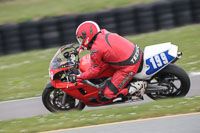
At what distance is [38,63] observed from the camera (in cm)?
1227

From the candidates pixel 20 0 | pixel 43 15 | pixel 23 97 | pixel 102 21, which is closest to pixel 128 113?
pixel 23 97

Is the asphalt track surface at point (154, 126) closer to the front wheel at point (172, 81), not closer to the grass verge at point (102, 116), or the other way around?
the grass verge at point (102, 116)

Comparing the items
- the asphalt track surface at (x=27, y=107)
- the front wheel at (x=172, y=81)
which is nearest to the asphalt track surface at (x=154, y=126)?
the front wheel at (x=172, y=81)

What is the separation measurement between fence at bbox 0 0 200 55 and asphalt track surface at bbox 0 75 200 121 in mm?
6103

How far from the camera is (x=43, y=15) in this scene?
17641 millimetres

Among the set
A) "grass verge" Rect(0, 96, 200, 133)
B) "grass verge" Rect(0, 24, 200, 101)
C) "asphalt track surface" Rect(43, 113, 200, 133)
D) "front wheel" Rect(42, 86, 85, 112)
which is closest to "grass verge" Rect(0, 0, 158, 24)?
"grass verge" Rect(0, 24, 200, 101)

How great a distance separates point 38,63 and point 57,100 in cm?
549

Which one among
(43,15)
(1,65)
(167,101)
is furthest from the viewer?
(43,15)

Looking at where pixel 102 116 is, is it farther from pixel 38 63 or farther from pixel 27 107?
pixel 38 63

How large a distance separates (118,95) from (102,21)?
8172mm

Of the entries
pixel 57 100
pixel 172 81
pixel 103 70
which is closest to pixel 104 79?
pixel 103 70

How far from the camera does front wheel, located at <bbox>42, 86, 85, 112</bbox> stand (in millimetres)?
6910

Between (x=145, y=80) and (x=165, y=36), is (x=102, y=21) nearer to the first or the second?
(x=165, y=36)

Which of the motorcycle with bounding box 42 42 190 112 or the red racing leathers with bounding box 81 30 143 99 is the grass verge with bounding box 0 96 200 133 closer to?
the motorcycle with bounding box 42 42 190 112
